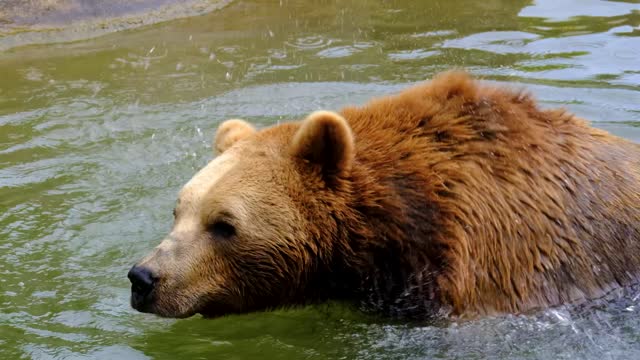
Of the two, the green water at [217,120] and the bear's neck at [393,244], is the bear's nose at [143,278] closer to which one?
the green water at [217,120]

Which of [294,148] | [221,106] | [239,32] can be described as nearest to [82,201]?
[221,106]

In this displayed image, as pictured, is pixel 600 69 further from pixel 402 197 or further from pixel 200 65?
pixel 402 197

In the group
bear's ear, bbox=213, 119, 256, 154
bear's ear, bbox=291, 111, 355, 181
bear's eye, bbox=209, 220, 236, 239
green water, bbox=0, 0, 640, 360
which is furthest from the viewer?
bear's ear, bbox=213, 119, 256, 154

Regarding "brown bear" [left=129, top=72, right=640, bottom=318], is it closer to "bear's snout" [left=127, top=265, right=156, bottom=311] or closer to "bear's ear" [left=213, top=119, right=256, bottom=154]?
"bear's snout" [left=127, top=265, right=156, bottom=311]

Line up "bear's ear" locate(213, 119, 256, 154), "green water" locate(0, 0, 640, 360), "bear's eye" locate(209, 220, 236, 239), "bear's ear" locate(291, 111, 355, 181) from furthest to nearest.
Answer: "bear's ear" locate(213, 119, 256, 154)
"green water" locate(0, 0, 640, 360)
"bear's eye" locate(209, 220, 236, 239)
"bear's ear" locate(291, 111, 355, 181)

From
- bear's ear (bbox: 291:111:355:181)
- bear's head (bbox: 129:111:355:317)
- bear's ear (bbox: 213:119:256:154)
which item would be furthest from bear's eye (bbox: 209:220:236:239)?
bear's ear (bbox: 213:119:256:154)

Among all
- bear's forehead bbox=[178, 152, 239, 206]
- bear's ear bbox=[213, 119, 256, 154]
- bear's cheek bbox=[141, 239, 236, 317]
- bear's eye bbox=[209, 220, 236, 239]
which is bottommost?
bear's cheek bbox=[141, 239, 236, 317]

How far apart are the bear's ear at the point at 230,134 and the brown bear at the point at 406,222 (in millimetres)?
350

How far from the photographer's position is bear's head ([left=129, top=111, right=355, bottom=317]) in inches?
204

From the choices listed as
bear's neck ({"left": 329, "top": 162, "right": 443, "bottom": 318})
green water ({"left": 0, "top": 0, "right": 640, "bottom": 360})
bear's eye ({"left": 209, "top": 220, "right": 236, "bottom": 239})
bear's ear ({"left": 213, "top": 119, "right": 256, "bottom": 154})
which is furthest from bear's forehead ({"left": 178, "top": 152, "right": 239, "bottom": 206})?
green water ({"left": 0, "top": 0, "right": 640, "bottom": 360})

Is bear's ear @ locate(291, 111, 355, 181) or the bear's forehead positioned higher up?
bear's ear @ locate(291, 111, 355, 181)

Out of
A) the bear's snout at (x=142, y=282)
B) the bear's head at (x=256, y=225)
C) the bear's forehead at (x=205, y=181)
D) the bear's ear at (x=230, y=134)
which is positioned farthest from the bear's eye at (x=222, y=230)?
the bear's ear at (x=230, y=134)

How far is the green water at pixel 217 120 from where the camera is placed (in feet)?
18.3

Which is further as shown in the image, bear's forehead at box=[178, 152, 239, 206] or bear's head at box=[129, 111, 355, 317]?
bear's forehead at box=[178, 152, 239, 206]
